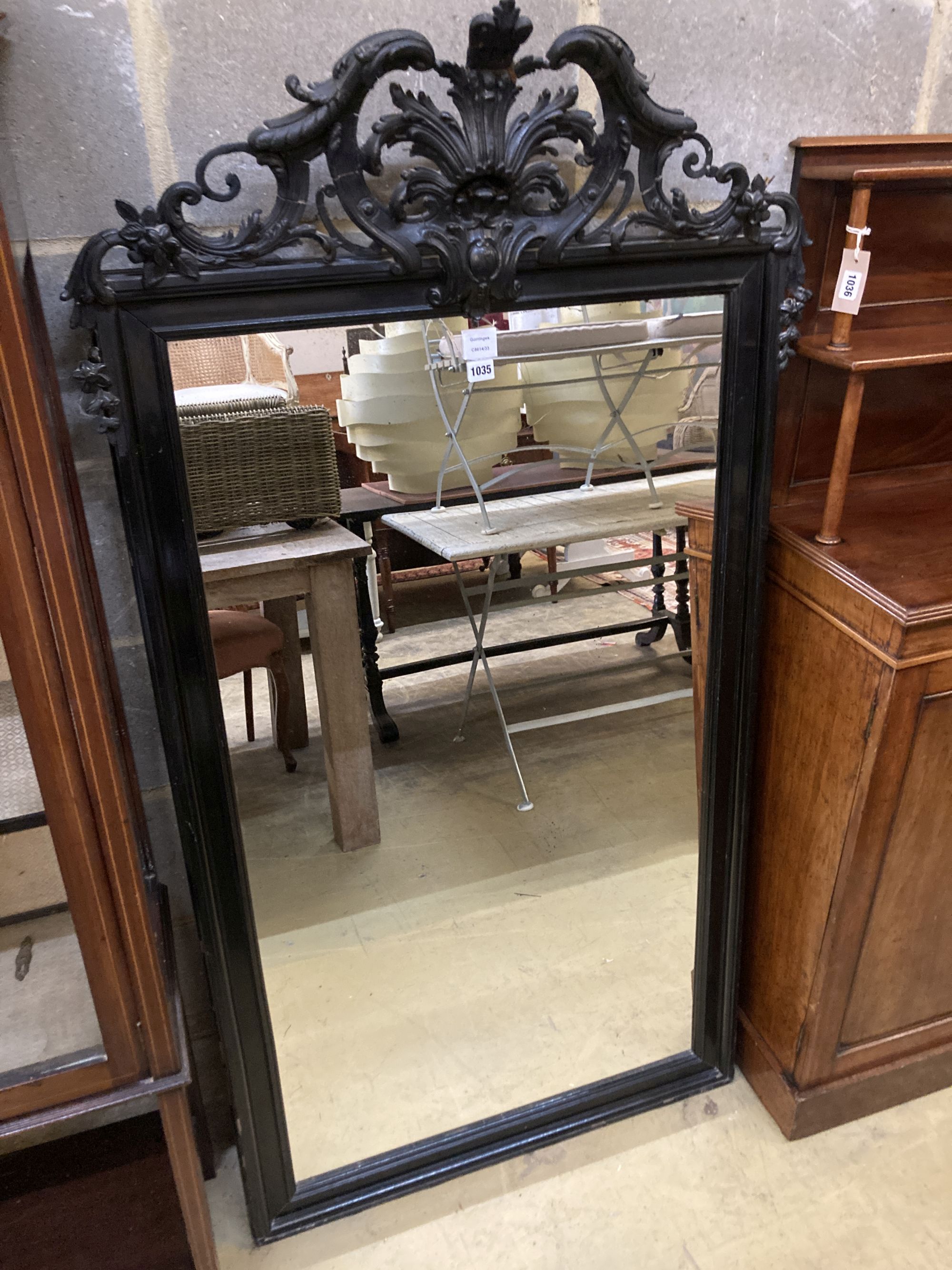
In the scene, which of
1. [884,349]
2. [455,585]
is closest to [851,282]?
[884,349]

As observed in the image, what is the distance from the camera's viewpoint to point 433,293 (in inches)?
38.2

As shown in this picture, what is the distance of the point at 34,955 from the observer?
98 centimetres

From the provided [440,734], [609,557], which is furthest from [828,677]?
[440,734]

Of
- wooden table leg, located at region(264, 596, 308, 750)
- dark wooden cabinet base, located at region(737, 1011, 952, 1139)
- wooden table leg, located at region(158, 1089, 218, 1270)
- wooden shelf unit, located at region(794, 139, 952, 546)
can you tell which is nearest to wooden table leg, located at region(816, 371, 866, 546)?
wooden shelf unit, located at region(794, 139, 952, 546)

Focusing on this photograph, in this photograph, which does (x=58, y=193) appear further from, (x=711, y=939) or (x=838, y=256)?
(x=711, y=939)

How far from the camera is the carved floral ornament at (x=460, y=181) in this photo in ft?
2.82

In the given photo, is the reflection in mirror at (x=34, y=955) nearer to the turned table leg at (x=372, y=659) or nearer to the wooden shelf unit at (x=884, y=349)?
the turned table leg at (x=372, y=659)

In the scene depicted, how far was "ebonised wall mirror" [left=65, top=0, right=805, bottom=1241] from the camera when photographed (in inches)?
36.3

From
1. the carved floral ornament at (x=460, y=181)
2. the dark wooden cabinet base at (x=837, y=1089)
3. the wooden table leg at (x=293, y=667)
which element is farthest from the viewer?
the dark wooden cabinet base at (x=837, y=1089)

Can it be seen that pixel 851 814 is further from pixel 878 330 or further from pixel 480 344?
pixel 480 344

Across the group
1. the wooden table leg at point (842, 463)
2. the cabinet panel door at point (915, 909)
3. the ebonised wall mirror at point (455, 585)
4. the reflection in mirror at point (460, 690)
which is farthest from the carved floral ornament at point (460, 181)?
the cabinet panel door at point (915, 909)

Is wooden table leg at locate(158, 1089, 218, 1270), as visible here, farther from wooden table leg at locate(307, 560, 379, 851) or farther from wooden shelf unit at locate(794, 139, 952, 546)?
wooden shelf unit at locate(794, 139, 952, 546)

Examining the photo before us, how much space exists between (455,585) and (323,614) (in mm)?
228

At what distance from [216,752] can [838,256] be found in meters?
1.07
